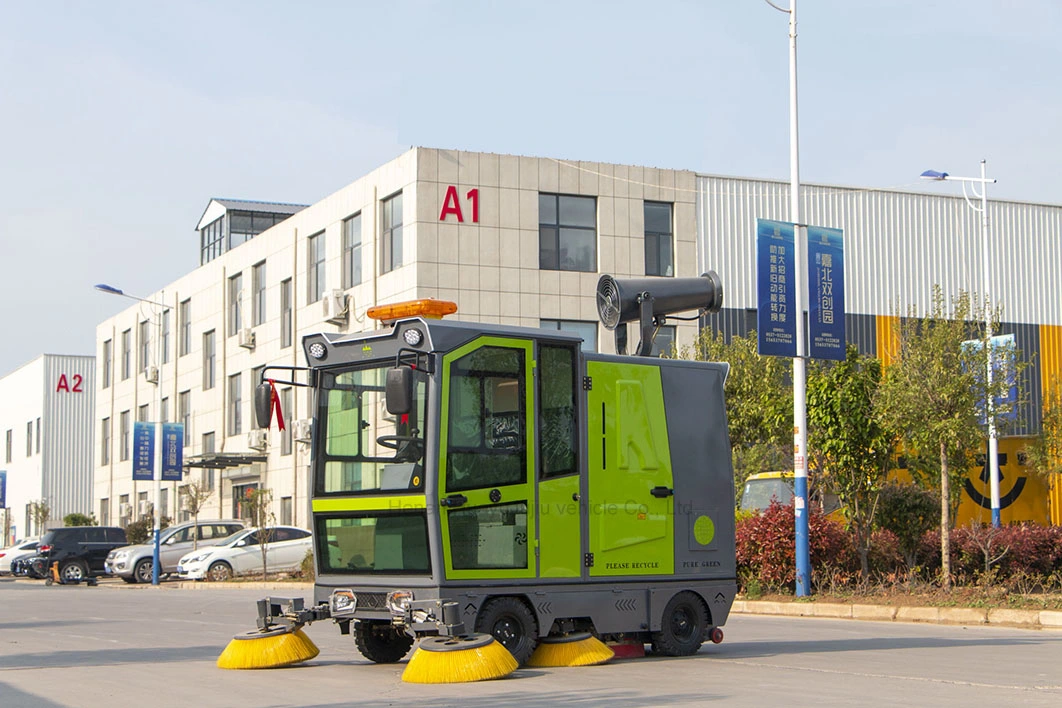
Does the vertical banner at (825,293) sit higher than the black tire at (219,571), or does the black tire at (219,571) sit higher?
the vertical banner at (825,293)

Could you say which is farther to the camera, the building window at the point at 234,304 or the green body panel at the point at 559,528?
the building window at the point at 234,304

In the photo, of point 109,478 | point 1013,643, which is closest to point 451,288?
point 1013,643

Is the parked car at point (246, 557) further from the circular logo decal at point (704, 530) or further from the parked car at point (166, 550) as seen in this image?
the circular logo decal at point (704, 530)

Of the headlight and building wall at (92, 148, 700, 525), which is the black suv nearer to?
building wall at (92, 148, 700, 525)

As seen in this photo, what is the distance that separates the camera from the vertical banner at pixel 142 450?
4562cm

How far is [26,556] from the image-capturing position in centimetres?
4725

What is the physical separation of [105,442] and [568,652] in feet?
198

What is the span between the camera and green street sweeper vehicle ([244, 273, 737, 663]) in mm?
11547

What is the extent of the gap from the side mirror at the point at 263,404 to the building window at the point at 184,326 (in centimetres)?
4602

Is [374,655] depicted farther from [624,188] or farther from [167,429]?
[167,429]

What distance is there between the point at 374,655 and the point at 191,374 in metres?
45.2

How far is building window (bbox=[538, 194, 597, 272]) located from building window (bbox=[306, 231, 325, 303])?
867 centimetres

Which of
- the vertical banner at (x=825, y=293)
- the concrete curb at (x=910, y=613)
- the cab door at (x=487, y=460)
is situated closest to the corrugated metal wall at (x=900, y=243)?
the vertical banner at (x=825, y=293)

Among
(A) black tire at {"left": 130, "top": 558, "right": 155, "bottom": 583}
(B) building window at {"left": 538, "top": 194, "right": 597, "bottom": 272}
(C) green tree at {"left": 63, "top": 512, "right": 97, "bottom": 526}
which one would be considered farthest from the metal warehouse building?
(C) green tree at {"left": 63, "top": 512, "right": 97, "bottom": 526}
